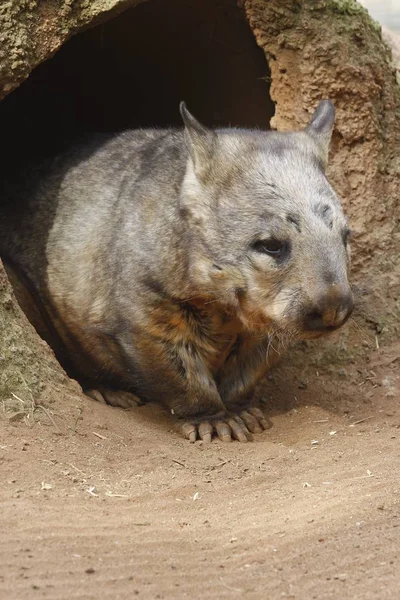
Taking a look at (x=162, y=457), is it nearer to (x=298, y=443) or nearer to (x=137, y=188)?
(x=298, y=443)

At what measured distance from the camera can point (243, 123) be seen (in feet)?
19.2

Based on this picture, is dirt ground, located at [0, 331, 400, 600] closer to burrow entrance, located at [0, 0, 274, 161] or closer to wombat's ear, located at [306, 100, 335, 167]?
wombat's ear, located at [306, 100, 335, 167]

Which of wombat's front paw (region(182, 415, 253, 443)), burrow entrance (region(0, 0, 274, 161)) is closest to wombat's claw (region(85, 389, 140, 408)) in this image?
wombat's front paw (region(182, 415, 253, 443))

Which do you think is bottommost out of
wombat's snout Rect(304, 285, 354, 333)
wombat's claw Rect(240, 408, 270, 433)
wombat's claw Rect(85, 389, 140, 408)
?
wombat's claw Rect(85, 389, 140, 408)

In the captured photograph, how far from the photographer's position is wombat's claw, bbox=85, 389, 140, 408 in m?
4.84

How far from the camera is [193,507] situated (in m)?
3.27

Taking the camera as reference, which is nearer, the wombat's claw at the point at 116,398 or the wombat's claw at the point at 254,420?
the wombat's claw at the point at 254,420

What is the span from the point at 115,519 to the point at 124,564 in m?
0.37

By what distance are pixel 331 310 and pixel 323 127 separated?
1147mm

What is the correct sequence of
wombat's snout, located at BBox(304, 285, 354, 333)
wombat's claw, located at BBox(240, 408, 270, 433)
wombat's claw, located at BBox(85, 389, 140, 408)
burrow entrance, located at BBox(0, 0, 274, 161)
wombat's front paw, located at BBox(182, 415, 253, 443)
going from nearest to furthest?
wombat's snout, located at BBox(304, 285, 354, 333) < wombat's front paw, located at BBox(182, 415, 253, 443) < wombat's claw, located at BBox(240, 408, 270, 433) < wombat's claw, located at BBox(85, 389, 140, 408) < burrow entrance, located at BBox(0, 0, 274, 161)

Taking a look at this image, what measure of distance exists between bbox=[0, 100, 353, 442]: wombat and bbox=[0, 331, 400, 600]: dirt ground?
Result: 28cm

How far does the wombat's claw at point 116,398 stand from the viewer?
4.84 meters

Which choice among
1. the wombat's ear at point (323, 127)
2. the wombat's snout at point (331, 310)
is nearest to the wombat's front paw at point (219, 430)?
the wombat's snout at point (331, 310)

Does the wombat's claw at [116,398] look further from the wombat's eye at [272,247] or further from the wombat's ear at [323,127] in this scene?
the wombat's ear at [323,127]
